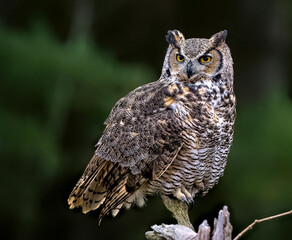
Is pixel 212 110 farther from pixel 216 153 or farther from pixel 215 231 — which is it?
pixel 215 231

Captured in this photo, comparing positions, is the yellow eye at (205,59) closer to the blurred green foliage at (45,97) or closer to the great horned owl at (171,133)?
the great horned owl at (171,133)

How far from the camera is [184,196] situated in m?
3.81

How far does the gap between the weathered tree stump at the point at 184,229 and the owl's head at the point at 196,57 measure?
65 centimetres

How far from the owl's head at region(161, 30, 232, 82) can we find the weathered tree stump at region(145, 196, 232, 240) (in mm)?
649

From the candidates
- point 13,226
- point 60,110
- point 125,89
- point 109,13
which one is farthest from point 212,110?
point 109,13

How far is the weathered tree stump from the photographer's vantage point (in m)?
3.27

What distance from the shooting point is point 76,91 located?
6.68 metres

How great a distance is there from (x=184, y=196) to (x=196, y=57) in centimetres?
69

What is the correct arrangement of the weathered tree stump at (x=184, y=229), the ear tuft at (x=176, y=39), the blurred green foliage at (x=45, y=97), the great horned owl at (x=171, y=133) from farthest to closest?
the blurred green foliage at (x=45, y=97) < the ear tuft at (x=176, y=39) < the great horned owl at (x=171, y=133) < the weathered tree stump at (x=184, y=229)

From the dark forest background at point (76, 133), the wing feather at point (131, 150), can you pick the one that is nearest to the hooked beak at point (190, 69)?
the wing feather at point (131, 150)

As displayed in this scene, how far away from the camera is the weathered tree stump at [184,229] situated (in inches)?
129

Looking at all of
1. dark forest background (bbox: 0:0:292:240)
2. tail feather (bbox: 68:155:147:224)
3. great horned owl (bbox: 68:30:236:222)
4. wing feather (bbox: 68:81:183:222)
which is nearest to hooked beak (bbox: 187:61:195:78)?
great horned owl (bbox: 68:30:236:222)

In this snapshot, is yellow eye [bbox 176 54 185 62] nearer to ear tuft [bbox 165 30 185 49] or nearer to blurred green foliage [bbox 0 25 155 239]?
ear tuft [bbox 165 30 185 49]

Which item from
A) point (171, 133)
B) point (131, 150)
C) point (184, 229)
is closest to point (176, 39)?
point (171, 133)
